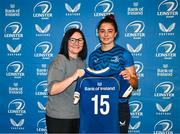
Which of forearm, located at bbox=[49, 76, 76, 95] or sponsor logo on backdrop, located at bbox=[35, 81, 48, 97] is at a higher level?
forearm, located at bbox=[49, 76, 76, 95]

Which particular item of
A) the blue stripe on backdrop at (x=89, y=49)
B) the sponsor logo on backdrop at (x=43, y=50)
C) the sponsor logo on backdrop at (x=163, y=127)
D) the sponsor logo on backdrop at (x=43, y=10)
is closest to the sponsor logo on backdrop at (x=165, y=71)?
the blue stripe on backdrop at (x=89, y=49)

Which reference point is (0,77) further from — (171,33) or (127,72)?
(171,33)

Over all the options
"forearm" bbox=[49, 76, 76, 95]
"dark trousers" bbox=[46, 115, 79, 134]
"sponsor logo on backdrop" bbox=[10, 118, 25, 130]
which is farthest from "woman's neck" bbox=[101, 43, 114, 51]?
"sponsor logo on backdrop" bbox=[10, 118, 25, 130]

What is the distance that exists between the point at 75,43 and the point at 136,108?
942 millimetres

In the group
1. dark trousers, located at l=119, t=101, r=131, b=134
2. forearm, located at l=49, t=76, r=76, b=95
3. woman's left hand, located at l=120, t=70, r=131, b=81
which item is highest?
woman's left hand, located at l=120, t=70, r=131, b=81

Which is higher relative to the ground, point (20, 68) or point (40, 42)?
point (40, 42)

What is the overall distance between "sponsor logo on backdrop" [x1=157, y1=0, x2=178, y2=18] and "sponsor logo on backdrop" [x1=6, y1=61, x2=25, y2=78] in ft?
4.37

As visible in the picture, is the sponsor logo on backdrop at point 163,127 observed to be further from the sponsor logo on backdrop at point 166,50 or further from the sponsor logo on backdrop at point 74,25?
the sponsor logo on backdrop at point 74,25

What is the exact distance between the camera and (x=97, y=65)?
1.64m

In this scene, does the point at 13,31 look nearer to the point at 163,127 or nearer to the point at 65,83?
the point at 65,83

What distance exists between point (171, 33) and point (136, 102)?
68 centimetres

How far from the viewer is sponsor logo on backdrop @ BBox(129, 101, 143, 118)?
2207 mm

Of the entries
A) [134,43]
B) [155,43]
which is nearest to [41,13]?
[134,43]

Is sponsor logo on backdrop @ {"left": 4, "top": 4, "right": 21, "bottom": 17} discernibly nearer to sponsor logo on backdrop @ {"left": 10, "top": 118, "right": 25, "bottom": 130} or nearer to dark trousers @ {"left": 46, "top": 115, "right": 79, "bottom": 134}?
sponsor logo on backdrop @ {"left": 10, "top": 118, "right": 25, "bottom": 130}
